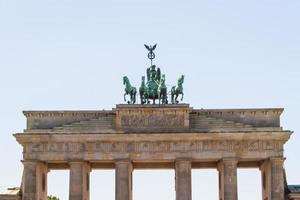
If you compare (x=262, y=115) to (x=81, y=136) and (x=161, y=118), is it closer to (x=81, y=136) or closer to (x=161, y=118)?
(x=161, y=118)

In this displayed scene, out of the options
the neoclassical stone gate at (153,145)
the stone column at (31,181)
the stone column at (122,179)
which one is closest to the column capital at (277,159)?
the neoclassical stone gate at (153,145)

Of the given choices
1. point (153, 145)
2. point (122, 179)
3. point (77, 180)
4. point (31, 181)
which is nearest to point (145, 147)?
point (153, 145)

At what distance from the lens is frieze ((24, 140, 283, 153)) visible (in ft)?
250

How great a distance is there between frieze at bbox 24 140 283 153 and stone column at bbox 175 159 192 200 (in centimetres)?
120

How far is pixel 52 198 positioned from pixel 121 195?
44708 mm

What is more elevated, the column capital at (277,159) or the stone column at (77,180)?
the column capital at (277,159)

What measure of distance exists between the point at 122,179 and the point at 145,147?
339 cm

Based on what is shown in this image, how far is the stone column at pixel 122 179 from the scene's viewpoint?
75.6 metres

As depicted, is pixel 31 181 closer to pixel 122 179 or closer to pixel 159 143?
pixel 122 179

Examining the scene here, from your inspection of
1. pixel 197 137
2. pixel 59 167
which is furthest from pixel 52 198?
pixel 197 137

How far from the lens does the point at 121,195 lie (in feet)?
247

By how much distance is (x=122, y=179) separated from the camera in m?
75.8

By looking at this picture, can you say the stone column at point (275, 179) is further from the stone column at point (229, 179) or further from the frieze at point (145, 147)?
the stone column at point (229, 179)

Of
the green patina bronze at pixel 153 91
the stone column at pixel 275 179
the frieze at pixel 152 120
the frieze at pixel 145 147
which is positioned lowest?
the stone column at pixel 275 179
